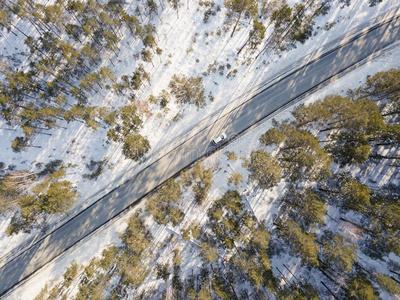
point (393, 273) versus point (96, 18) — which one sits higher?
point (96, 18)

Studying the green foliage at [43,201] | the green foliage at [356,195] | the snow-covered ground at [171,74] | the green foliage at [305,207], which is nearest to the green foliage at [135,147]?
the snow-covered ground at [171,74]

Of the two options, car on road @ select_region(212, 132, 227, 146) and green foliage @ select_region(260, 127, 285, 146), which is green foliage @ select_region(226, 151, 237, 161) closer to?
car on road @ select_region(212, 132, 227, 146)

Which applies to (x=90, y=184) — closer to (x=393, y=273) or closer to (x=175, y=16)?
(x=175, y=16)

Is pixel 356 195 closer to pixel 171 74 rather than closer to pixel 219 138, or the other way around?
pixel 219 138

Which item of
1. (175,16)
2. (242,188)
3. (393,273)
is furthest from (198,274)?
(175,16)

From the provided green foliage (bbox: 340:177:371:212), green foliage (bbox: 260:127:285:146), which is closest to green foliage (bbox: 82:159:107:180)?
green foliage (bbox: 260:127:285:146)

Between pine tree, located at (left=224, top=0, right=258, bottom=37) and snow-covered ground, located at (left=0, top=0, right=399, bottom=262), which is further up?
pine tree, located at (left=224, top=0, right=258, bottom=37)
